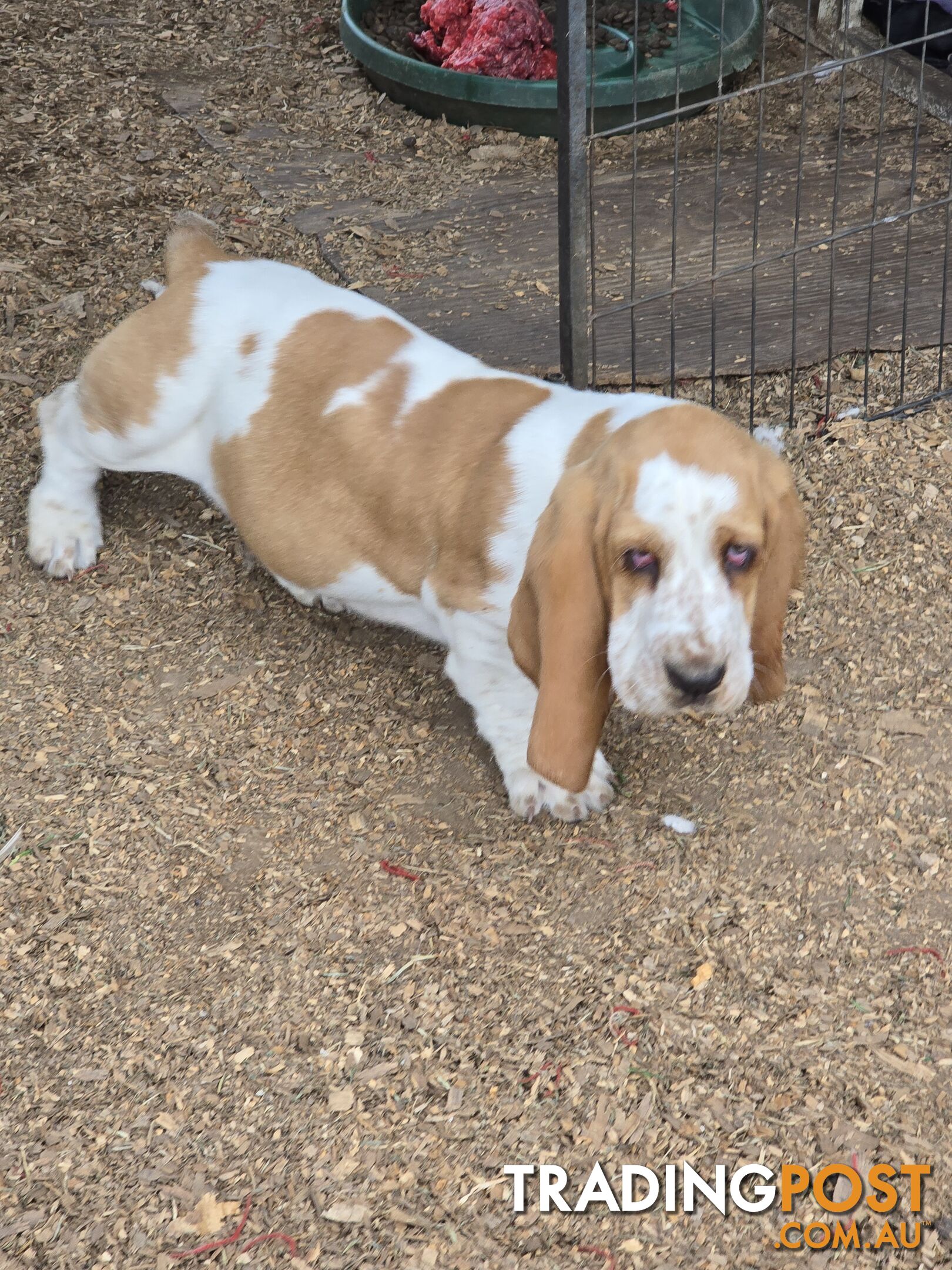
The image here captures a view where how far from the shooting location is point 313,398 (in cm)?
324

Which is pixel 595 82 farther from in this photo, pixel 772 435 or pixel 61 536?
pixel 61 536

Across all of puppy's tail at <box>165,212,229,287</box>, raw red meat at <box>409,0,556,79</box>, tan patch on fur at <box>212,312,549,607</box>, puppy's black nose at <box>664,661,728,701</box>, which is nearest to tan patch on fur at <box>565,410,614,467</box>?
tan patch on fur at <box>212,312,549,607</box>

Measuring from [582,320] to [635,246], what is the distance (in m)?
1.20

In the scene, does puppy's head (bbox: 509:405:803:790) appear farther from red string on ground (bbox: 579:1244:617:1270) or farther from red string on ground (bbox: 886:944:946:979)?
red string on ground (bbox: 579:1244:617:1270)

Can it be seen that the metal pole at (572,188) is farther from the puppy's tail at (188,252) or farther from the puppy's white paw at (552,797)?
the puppy's white paw at (552,797)

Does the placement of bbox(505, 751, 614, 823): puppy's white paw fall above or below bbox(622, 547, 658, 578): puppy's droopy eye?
below

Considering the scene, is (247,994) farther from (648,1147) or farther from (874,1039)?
(874,1039)

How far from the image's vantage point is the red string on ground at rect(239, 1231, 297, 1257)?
2.31m

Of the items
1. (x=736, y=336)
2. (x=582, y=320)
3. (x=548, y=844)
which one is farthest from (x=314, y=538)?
(x=736, y=336)

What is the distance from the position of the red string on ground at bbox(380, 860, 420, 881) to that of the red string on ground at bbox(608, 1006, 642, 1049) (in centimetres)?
54

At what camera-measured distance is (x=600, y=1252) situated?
2.30 meters

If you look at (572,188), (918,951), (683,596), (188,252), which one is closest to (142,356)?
(188,252)

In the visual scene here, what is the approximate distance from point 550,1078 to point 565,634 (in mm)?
857

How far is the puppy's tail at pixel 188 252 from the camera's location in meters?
3.59
